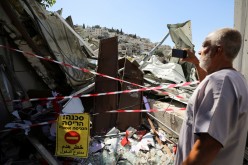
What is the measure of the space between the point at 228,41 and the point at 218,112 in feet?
1.50

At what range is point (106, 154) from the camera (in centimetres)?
491

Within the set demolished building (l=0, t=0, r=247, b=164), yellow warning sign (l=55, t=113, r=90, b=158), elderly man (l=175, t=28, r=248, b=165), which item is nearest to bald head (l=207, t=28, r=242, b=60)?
elderly man (l=175, t=28, r=248, b=165)

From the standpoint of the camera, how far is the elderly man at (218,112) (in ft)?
5.11

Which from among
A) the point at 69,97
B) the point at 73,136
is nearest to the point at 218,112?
the point at 73,136

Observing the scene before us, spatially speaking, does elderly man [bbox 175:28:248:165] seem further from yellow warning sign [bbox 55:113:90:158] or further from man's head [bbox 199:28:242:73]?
yellow warning sign [bbox 55:113:90:158]

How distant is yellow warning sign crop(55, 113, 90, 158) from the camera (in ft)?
14.1

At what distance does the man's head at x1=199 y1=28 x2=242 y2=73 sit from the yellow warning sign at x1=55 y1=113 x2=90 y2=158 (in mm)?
2852

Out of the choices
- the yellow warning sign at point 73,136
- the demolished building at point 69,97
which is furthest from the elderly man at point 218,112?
the demolished building at point 69,97

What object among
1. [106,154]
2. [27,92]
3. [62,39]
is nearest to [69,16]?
[62,39]

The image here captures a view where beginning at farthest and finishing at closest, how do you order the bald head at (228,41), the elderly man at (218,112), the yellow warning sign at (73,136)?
the yellow warning sign at (73,136), the bald head at (228,41), the elderly man at (218,112)

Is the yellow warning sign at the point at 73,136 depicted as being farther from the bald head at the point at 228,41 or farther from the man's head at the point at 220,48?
the bald head at the point at 228,41

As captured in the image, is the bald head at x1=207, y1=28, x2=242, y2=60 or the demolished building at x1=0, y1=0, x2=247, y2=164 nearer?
the bald head at x1=207, y1=28, x2=242, y2=60

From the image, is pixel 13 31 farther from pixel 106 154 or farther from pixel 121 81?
pixel 106 154

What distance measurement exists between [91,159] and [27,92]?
94.1 inches
